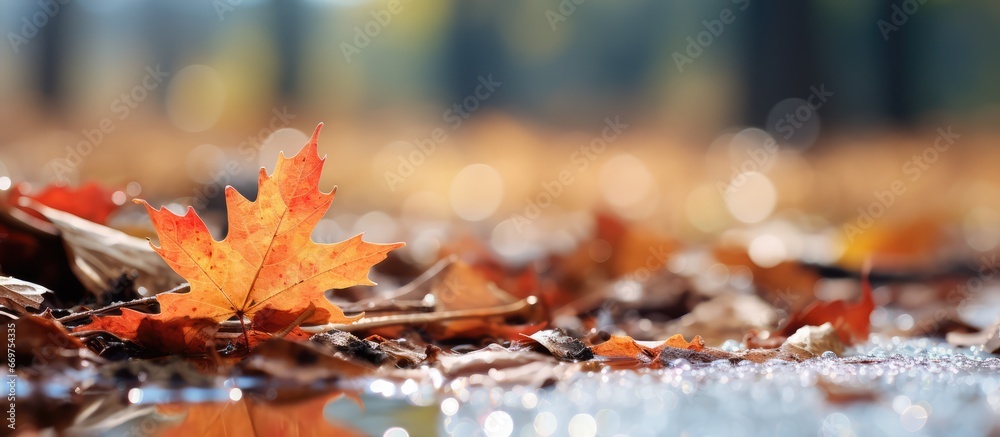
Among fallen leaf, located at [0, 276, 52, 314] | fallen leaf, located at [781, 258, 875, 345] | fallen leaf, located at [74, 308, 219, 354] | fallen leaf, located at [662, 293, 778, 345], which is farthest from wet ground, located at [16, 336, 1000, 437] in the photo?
fallen leaf, located at [662, 293, 778, 345]

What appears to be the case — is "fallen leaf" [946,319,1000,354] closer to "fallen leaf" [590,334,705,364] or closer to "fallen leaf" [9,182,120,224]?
"fallen leaf" [590,334,705,364]

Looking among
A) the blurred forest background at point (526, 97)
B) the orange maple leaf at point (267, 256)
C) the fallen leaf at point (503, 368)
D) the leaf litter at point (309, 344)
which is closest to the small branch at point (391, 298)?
the leaf litter at point (309, 344)

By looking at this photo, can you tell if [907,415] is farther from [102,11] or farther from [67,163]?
[102,11]

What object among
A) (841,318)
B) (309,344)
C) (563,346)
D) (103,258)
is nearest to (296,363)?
(309,344)

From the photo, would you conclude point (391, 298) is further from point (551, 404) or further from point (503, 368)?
point (551, 404)

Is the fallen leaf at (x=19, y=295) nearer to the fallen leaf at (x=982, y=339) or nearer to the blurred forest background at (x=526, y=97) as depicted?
the fallen leaf at (x=982, y=339)

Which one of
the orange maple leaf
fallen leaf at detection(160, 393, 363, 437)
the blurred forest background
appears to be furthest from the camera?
the blurred forest background

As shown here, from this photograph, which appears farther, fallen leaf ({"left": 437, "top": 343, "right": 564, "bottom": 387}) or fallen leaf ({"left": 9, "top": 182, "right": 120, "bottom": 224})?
fallen leaf ({"left": 9, "top": 182, "right": 120, "bottom": 224})
